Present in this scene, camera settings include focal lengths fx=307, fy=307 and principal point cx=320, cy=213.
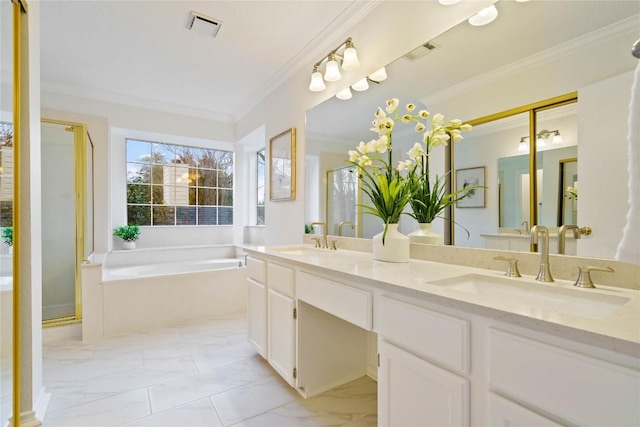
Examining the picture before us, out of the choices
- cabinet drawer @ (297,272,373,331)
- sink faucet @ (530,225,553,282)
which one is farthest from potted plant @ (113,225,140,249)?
sink faucet @ (530,225,553,282)

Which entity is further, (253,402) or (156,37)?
(156,37)

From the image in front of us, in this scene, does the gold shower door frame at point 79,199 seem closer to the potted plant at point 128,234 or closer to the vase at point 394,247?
the potted plant at point 128,234

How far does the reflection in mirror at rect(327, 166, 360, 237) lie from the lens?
7.09 feet

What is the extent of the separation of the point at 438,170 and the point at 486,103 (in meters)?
0.37

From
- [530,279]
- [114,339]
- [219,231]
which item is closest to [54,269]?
[114,339]

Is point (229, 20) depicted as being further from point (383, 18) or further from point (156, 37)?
point (383, 18)

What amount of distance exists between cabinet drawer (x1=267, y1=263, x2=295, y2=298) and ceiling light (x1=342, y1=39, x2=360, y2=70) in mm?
1377

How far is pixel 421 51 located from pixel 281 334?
1.82 metres

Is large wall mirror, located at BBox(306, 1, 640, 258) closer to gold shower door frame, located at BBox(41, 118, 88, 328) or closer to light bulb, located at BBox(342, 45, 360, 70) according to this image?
light bulb, located at BBox(342, 45, 360, 70)

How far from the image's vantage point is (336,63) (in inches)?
86.6

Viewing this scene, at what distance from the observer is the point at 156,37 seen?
2.41 metres

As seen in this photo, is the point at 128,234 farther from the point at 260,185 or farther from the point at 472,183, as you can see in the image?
the point at 472,183

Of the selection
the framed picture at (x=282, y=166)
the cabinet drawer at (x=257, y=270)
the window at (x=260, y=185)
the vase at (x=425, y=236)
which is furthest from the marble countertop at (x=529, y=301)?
the window at (x=260, y=185)

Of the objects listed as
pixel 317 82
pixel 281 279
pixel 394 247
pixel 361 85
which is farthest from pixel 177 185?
pixel 394 247
